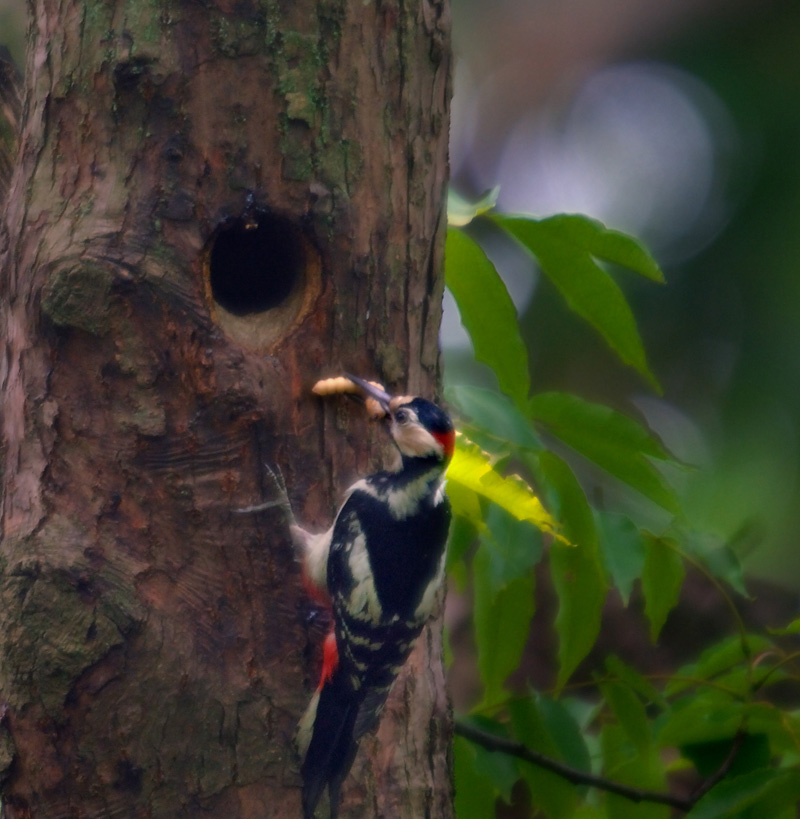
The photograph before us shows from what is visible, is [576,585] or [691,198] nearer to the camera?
[576,585]

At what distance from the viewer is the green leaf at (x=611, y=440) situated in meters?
2.35

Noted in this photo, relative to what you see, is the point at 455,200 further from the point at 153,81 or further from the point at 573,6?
the point at 573,6

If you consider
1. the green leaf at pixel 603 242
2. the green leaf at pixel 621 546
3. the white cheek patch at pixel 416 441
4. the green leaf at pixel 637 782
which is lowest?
the green leaf at pixel 637 782

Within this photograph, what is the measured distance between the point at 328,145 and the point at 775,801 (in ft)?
6.08

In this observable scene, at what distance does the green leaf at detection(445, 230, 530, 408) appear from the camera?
2297 millimetres

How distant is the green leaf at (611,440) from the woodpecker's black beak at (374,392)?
0.39 metres

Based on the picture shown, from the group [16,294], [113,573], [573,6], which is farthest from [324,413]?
[573,6]

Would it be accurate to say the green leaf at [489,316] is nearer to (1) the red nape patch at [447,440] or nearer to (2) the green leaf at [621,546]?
(1) the red nape patch at [447,440]

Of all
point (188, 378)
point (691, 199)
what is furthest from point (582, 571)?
point (691, 199)

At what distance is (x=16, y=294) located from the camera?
90.0 inches

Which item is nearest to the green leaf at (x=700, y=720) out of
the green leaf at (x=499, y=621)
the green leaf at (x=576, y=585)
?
the green leaf at (x=576, y=585)

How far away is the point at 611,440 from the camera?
2381 mm

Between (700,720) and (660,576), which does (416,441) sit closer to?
(660,576)

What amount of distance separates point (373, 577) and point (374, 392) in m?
0.51
